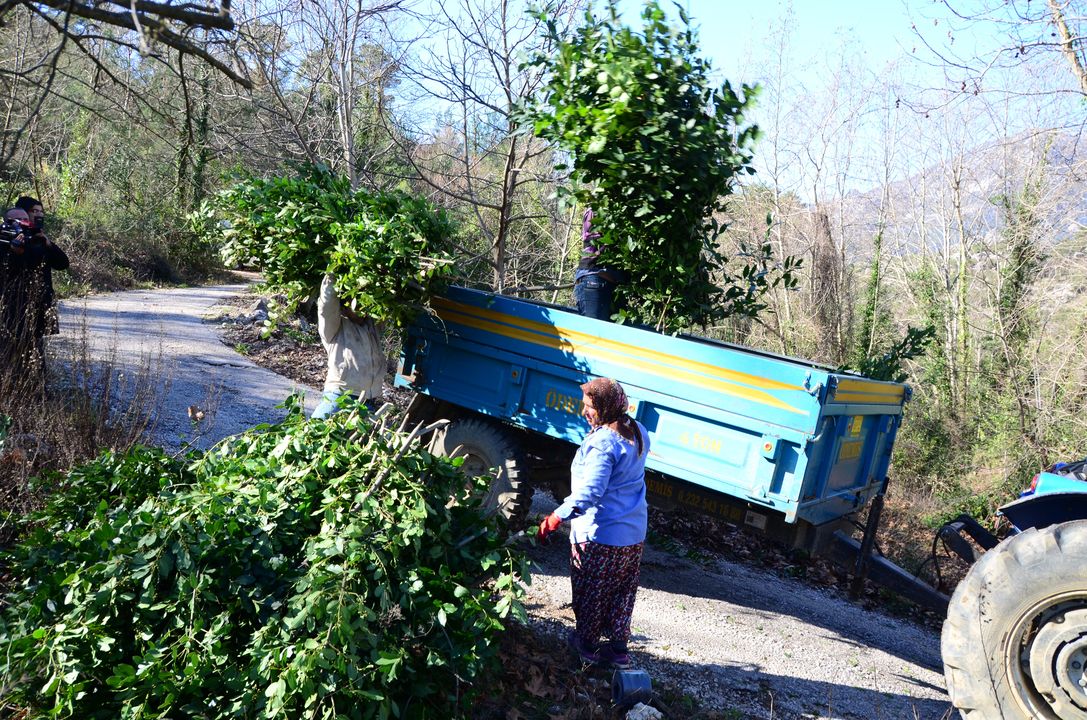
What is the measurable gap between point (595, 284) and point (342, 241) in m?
2.01

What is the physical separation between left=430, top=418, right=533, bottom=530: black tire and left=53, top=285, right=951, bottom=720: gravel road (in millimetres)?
560

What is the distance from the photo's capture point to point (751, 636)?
5473mm

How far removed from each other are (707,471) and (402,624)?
254 cm

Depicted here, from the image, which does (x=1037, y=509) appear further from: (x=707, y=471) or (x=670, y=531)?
(x=670, y=531)

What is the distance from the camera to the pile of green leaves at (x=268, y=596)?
298 cm

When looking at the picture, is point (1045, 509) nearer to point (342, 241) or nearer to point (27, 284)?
point (342, 241)

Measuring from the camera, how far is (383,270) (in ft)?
18.3

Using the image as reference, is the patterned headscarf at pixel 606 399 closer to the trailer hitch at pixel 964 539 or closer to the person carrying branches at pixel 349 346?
the trailer hitch at pixel 964 539

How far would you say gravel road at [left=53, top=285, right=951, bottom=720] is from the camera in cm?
457

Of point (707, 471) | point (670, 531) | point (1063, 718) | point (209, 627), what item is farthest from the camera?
point (670, 531)

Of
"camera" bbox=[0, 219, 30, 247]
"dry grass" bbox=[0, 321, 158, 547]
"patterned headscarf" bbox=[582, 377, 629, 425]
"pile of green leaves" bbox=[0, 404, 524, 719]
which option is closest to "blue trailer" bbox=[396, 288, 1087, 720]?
"patterned headscarf" bbox=[582, 377, 629, 425]

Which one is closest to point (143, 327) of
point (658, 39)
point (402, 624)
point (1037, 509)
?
point (658, 39)

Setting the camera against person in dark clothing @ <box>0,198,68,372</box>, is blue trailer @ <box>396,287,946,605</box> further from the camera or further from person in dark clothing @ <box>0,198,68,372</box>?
the camera

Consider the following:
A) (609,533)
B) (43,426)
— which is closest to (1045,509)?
(609,533)
